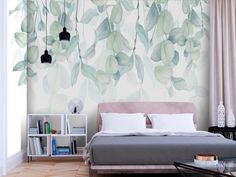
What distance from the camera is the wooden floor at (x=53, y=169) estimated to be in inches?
182

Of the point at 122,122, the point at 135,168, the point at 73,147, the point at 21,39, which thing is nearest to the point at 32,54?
the point at 21,39

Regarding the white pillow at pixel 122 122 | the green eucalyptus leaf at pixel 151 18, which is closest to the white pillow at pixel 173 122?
the white pillow at pixel 122 122

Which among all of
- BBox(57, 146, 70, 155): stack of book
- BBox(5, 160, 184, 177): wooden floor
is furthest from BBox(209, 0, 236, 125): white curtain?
BBox(57, 146, 70, 155): stack of book

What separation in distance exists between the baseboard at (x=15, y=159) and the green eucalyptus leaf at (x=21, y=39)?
1.66 m

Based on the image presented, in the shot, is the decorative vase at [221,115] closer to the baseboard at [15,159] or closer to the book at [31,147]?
the book at [31,147]

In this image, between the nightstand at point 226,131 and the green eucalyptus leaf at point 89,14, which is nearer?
the nightstand at point 226,131

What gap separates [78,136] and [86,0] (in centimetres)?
228

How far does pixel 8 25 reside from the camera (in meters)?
4.89

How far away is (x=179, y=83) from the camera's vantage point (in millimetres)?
6035

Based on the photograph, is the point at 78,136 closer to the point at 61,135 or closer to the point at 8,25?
the point at 61,135

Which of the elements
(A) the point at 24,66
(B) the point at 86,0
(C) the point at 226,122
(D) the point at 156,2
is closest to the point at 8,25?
(A) the point at 24,66

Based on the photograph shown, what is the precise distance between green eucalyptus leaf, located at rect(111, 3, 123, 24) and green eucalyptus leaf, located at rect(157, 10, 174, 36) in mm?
659

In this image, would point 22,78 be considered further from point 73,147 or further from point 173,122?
point 173,122
